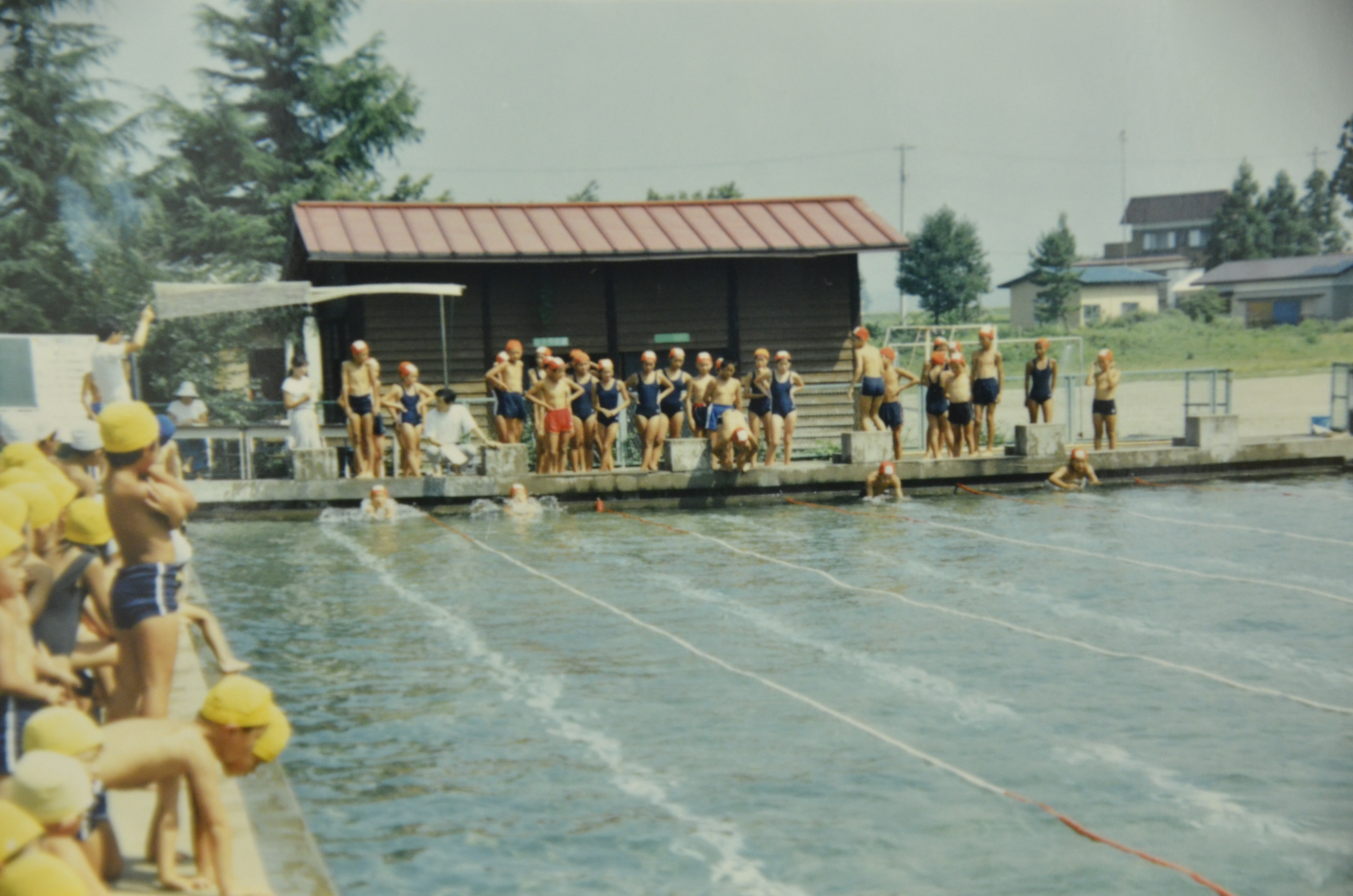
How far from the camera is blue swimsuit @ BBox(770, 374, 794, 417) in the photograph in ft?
67.1

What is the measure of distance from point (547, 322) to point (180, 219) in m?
17.5

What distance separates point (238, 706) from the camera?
17.2ft

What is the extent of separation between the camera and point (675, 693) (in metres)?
10.2

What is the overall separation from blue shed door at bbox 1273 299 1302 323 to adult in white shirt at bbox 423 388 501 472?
6614 centimetres

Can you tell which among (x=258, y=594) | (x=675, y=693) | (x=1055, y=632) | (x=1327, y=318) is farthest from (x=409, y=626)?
(x=1327, y=318)

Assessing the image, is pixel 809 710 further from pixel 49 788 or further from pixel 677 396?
pixel 677 396

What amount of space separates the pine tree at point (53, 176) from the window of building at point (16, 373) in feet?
41.3

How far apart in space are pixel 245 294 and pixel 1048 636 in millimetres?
12765

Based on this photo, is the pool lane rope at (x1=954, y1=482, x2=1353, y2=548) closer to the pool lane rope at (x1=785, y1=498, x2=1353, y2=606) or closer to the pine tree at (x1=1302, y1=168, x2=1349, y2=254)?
the pool lane rope at (x1=785, y1=498, x2=1353, y2=606)

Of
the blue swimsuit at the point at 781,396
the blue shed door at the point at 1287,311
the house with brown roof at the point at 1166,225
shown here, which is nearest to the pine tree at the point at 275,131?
the blue swimsuit at the point at 781,396

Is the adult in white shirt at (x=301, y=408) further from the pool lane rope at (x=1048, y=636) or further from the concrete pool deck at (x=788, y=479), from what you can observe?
the pool lane rope at (x=1048, y=636)

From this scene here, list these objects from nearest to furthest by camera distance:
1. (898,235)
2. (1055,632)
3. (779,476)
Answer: (1055,632), (779,476), (898,235)

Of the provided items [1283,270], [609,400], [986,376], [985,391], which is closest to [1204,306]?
[1283,270]

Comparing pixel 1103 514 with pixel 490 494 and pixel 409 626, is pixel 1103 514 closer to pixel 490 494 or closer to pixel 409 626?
pixel 490 494
